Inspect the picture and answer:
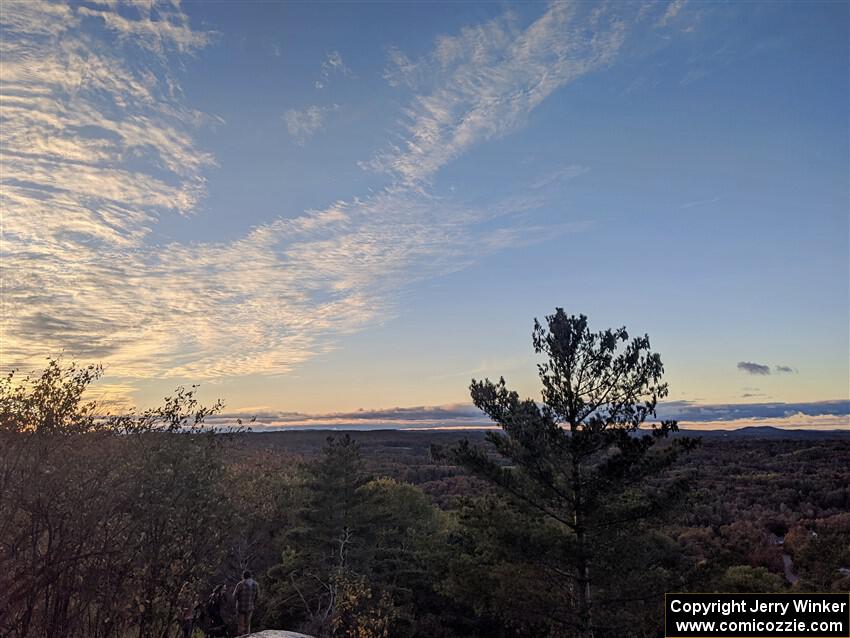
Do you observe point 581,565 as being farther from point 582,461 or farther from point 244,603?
point 244,603

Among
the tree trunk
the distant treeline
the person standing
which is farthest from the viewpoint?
the person standing

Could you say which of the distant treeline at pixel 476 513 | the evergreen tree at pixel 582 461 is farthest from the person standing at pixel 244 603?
the evergreen tree at pixel 582 461

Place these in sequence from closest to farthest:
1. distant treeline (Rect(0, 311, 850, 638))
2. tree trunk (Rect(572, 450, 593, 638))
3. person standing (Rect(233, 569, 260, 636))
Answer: distant treeline (Rect(0, 311, 850, 638)) < tree trunk (Rect(572, 450, 593, 638)) < person standing (Rect(233, 569, 260, 636))

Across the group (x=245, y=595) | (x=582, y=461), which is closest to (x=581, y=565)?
(x=582, y=461)

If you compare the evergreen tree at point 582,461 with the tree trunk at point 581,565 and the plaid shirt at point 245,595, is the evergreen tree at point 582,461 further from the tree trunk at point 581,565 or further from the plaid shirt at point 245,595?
the plaid shirt at point 245,595

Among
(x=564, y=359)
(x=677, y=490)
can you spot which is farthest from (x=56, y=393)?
(x=677, y=490)

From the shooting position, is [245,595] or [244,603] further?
[245,595]

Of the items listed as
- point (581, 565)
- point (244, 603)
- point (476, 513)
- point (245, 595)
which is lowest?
point (244, 603)

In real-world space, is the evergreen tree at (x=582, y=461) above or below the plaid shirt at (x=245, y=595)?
above

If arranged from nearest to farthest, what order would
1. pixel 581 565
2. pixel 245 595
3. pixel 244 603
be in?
pixel 581 565 → pixel 244 603 → pixel 245 595

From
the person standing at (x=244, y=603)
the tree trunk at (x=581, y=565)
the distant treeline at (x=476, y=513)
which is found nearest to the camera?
the distant treeline at (x=476, y=513)

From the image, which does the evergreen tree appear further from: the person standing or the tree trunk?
the person standing

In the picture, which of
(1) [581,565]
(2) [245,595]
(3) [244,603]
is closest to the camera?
(1) [581,565]

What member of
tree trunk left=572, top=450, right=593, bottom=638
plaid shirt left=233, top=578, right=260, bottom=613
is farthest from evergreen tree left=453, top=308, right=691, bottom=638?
plaid shirt left=233, top=578, right=260, bottom=613
